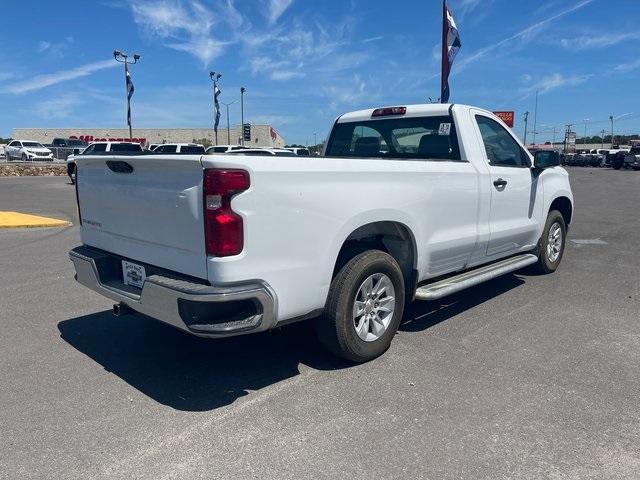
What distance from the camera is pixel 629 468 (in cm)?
277

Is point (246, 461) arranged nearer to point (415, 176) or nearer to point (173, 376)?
point (173, 376)

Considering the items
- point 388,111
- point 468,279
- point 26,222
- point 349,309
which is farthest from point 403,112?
point 26,222

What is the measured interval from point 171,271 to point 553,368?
293 cm

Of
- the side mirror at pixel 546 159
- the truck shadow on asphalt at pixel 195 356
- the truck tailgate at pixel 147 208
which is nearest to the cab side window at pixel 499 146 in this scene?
the side mirror at pixel 546 159

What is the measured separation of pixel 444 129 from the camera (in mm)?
5258

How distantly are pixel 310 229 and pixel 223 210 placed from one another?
64 cm

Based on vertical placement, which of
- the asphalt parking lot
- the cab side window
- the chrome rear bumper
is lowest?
the asphalt parking lot

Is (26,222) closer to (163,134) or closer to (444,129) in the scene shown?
(444,129)

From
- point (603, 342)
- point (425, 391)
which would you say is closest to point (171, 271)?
point (425, 391)

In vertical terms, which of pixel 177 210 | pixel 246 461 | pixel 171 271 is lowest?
pixel 246 461

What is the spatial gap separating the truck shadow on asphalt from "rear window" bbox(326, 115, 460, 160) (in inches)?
64.8

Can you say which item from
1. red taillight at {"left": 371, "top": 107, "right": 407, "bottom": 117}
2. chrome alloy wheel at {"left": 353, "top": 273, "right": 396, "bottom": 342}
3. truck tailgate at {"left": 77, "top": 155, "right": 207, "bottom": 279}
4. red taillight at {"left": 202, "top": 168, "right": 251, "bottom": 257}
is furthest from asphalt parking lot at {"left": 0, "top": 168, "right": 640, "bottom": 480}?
red taillight at {"left": 371, "top": 107, "right": 407, "bottom": 117}

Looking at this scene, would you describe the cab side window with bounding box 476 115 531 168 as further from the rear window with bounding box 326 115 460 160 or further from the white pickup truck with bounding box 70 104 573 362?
the rear window with bounding box 326 115 460 160

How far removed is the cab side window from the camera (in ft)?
17.9
